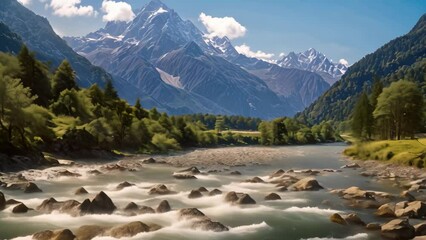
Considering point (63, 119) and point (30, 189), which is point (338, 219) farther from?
point (63, 119)

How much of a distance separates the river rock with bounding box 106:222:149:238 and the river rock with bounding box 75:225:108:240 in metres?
0.66

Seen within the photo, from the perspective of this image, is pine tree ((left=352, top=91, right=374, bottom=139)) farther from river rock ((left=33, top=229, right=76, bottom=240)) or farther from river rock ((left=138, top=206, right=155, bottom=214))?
river rock ((left=33, top=229, right=76, bottom=240))

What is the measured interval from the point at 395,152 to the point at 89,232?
244ft

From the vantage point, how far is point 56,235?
26.2m

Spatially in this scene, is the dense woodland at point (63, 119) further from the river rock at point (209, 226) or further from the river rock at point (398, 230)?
the river rock at point (398, 230)

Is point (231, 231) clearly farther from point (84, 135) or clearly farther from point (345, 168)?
point (84, 135)

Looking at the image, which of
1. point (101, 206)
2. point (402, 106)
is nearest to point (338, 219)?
point (101, 206)

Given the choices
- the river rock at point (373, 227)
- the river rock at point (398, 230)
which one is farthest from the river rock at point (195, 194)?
the river rock at point (398, 230)

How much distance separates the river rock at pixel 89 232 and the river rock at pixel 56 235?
703 millimetres

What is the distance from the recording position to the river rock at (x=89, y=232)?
1067 inches

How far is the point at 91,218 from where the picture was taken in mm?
32500

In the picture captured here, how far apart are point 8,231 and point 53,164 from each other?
4653 cm

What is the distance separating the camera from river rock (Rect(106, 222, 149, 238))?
2781cm

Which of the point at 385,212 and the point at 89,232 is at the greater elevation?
the point at 385,212
